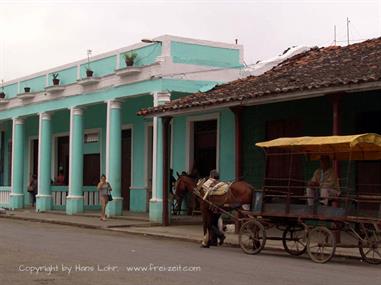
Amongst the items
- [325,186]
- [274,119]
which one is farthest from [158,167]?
[325,186]

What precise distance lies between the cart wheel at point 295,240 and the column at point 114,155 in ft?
32.7

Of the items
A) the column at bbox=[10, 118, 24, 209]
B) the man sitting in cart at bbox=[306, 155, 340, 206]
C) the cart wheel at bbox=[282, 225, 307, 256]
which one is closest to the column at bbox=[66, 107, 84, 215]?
the column at bbox=[10, 118, 24, 209]

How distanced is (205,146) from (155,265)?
11225 millimetres

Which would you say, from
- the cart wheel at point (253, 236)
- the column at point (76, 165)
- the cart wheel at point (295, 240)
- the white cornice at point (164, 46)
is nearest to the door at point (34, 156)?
the white cornice at point (164, 46)

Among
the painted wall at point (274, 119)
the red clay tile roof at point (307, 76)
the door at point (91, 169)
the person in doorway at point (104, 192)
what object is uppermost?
the red clay tile roof at point (307, 76)

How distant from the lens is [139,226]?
19406 millimetres

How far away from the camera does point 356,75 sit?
13859mm

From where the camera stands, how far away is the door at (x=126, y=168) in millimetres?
25328

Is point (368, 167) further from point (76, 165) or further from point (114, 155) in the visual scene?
point (76, 165)

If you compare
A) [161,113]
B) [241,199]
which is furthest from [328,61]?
[241,199]

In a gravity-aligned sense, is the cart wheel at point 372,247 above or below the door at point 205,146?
below

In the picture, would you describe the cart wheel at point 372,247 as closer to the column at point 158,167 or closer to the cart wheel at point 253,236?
the cart wheel at point 253,236

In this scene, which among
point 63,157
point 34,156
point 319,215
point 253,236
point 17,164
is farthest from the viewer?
point 34,156

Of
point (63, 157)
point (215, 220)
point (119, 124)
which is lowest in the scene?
point (215, 220)
